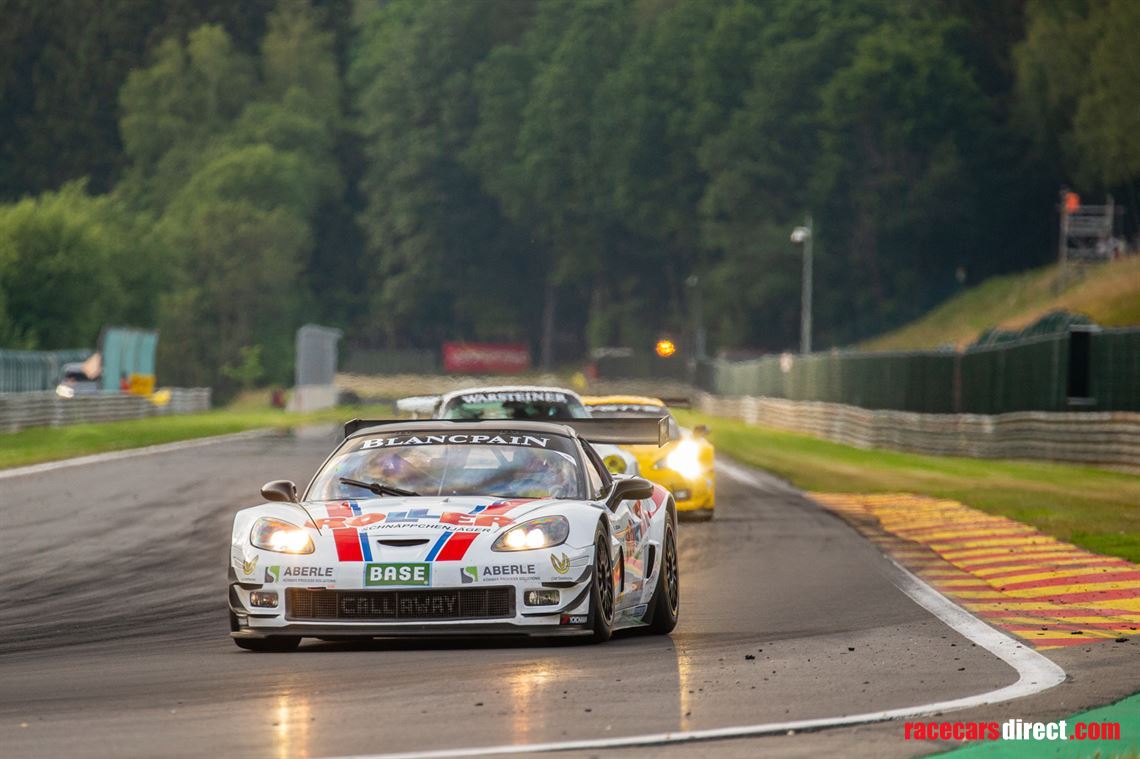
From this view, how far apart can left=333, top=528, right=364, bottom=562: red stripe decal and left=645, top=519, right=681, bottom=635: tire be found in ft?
6.48

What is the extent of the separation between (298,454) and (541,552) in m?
27.7

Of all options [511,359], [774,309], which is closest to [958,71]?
[774,309]

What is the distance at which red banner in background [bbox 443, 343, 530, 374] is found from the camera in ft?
468

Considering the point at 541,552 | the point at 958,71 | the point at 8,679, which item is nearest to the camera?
the point at 8,679

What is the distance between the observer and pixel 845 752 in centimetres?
718

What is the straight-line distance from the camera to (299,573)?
10281 mm

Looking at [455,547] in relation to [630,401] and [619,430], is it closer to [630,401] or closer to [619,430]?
[619,430]

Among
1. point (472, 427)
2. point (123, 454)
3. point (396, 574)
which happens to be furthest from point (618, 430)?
point (123, 454)

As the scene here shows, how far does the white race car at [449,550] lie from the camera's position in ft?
33.3

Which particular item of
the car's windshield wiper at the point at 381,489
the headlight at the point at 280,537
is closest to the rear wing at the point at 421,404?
the car's windshield wiper at the point at 381,489

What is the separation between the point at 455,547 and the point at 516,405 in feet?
29.2

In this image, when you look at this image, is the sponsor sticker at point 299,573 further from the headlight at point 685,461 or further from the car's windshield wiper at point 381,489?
the headlight at point 685,461

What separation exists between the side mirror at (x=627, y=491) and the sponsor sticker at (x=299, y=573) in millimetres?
1726

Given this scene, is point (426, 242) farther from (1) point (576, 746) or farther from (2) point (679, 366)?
(1) point (576, 746)
